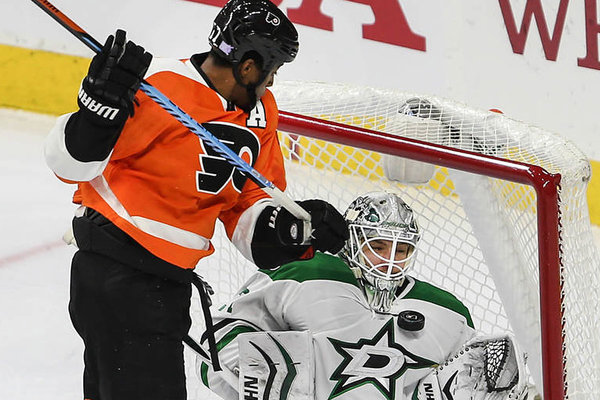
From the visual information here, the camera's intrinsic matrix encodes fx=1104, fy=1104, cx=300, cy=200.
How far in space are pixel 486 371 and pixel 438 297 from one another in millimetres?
249

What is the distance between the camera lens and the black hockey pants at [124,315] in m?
1.60

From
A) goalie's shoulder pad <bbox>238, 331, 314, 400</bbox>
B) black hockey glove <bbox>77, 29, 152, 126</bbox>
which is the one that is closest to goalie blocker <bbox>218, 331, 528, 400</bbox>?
goalie's shoulder pad <bbox>238, 331, 314, 400</bbox>

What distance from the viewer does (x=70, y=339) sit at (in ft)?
8.54

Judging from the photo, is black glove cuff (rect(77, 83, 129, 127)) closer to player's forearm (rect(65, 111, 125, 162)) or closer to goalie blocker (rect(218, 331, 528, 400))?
player's forearm (rect(65, 111, 125, 162))

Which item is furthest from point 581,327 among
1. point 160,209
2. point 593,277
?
point 160,209

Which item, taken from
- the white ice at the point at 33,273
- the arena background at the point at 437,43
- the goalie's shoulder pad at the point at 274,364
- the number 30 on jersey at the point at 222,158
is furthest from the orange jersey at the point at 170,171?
the arena background at the point at 437,43

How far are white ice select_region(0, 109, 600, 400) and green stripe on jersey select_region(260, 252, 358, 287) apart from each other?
0.99 feet

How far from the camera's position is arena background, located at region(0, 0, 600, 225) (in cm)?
359

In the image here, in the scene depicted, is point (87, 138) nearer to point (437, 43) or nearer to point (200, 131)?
point (200, 131)

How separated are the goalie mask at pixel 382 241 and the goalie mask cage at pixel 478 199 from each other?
103mm

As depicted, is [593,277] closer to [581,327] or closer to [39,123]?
[581,327]

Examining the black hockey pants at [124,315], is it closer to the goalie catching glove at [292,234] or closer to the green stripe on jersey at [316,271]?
the goalie catching glove at [292,234]

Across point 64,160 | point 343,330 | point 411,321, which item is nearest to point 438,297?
point 411,321

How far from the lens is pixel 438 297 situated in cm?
218
